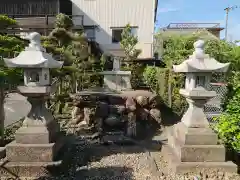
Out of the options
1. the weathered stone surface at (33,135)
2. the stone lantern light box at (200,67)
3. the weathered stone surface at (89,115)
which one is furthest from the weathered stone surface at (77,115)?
the stone lantern light box at (200,67)

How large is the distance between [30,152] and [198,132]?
10.1ft

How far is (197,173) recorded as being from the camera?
4.10 meters

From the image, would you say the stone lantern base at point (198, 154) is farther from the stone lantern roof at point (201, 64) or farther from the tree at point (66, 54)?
the tree at point (66, 54)

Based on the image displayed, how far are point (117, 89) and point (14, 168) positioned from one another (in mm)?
8227

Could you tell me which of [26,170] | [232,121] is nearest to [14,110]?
[26,170]

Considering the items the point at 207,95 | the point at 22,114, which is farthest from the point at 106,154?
the point at 22,114

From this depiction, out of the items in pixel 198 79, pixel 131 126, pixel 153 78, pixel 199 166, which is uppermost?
pixel 198 79

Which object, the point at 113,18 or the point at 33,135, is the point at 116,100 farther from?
the point at 113,18

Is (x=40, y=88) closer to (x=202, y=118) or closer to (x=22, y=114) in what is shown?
(x=202, y=118)

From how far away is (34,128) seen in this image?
14.1ft

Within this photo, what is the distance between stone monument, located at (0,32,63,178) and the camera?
4066 millimetres

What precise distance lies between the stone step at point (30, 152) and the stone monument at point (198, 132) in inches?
88.1

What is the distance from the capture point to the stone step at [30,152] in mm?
4160

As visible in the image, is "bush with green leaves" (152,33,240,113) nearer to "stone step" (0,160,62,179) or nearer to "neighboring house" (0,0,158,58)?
"stone step" (0,160,62,179)
